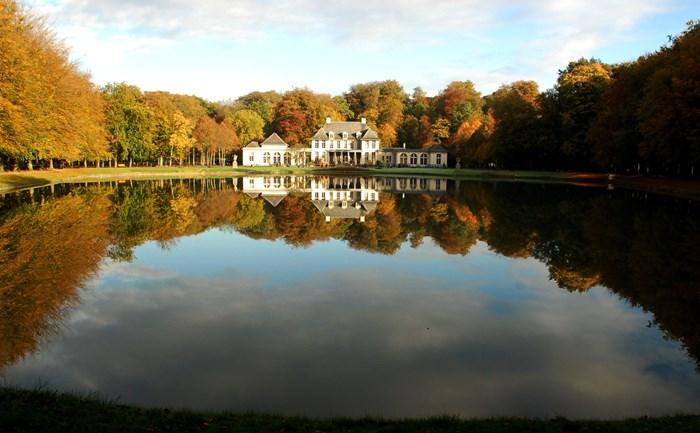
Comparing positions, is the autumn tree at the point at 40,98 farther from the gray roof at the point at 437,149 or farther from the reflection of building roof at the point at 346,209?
the gray roof at the point at 437,149

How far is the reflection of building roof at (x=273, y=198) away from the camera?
1135 inches

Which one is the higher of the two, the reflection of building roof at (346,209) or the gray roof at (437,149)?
the gray roof at (437,149)

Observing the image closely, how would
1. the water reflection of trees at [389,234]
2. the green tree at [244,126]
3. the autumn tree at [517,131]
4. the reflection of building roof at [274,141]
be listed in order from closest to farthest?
1. the water reflection of trees at [389,234]
2. the autumn tree at [517,131]
3. the reflection of building roof at [274,141]
4. the green tree at [244,126]

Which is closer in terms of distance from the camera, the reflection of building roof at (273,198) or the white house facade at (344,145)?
the reflection of building roof at (273,198)

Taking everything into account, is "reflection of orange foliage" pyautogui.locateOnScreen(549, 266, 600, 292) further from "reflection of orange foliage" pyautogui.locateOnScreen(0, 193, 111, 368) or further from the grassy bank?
"reflection of orange foliage" pyautogui.locateOnScreen(0, 193, 111, 368)

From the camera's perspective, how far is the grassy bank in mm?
4750

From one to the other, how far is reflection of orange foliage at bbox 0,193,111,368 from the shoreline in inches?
604

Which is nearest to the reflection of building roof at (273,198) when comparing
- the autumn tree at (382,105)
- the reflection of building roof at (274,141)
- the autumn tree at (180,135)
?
the autumn tree at (180,135)

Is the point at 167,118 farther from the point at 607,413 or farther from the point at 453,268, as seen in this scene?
the point at 607,413

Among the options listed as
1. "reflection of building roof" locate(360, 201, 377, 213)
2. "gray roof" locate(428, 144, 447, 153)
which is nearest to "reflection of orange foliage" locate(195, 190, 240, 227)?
"reflection of building roof" locate(360, 201, 377, 213)

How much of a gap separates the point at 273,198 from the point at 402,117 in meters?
67.6

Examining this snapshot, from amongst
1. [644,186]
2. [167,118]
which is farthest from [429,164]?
[644,186]

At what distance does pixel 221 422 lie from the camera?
5.11m

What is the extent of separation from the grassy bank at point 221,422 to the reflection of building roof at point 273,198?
74.6 ft
